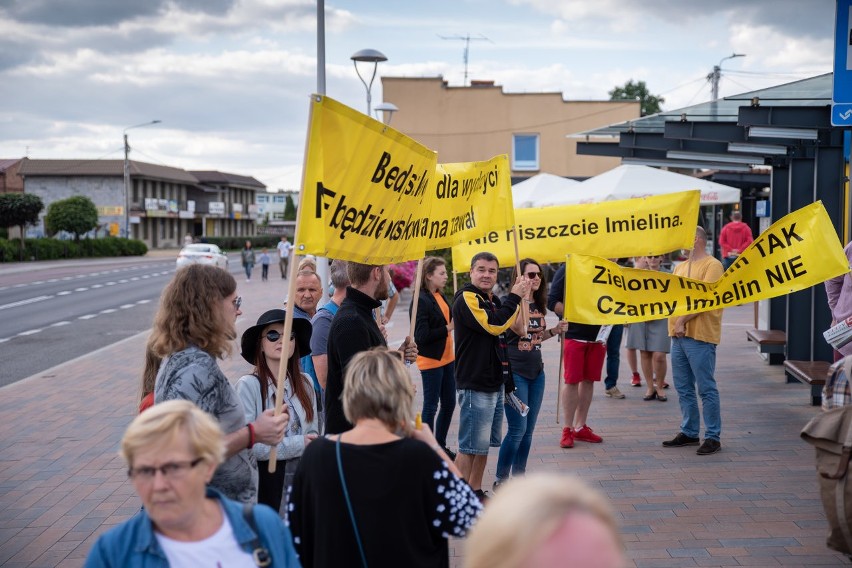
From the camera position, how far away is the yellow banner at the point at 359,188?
13.6ft

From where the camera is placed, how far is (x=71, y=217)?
198 feet

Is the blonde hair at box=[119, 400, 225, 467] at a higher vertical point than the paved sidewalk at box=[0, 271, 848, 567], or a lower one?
higher

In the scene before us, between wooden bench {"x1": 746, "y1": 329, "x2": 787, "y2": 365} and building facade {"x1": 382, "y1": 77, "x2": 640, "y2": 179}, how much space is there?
1262 inches

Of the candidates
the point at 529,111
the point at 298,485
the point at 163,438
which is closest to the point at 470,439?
the point at 298,485

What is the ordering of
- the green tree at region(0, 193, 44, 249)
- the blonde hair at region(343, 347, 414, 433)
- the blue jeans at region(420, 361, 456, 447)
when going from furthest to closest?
the green tree at region(0, 193, 44, 249), the blue jeans at region(420, 361, 456, 447), the blonde hair at region(343, 347, 414, 433)

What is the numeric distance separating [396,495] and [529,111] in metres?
43.4

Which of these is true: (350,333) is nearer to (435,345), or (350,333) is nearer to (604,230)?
(435,345)

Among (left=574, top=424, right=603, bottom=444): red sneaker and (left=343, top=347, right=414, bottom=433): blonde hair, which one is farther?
(left=574, top=424, right=603, bottom=444): red sneaker

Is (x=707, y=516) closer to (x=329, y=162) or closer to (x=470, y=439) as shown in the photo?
(x=470, y=439)

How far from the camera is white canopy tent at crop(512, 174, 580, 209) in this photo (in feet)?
66.0

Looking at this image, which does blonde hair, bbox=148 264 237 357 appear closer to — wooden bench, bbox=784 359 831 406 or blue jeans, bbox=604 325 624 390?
wooden bench, bbox=784 359 831 406

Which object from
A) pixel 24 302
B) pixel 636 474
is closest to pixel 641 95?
pixel 24 302

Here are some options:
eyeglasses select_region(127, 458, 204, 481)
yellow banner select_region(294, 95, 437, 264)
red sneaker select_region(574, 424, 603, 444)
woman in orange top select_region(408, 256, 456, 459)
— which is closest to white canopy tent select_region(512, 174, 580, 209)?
red sneaker select_region(574, 424, 603, 444)

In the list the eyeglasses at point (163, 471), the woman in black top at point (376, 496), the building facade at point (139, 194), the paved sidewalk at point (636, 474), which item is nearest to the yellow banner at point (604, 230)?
the paved sidewalk at point (636, 474)
